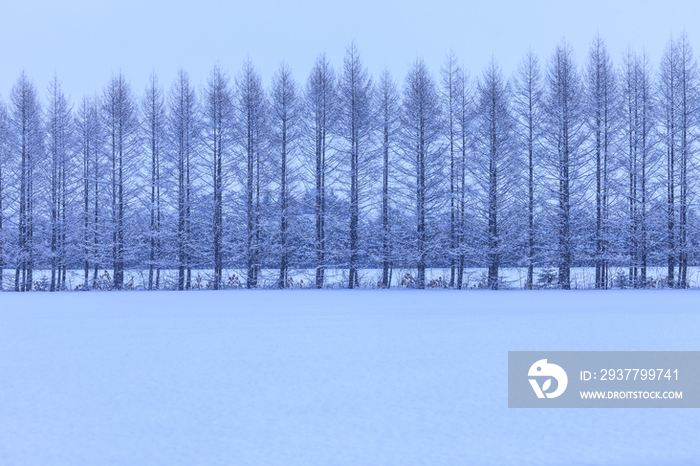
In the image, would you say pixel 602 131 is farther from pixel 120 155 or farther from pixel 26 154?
pixel 26 154

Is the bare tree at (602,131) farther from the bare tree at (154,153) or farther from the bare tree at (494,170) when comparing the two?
the bare tree at (154,153)

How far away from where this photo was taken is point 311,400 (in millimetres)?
4445

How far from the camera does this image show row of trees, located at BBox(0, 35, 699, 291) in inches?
871

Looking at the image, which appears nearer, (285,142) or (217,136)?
(285,142)

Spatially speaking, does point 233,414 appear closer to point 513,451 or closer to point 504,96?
point 513,451

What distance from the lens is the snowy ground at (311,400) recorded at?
3307 mm

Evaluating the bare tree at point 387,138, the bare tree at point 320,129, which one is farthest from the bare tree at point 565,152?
the bare tree at point 320,129

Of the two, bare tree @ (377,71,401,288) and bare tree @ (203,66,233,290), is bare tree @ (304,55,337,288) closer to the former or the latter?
bare tree @ (377,71,401,288)

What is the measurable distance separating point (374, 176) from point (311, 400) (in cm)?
1854

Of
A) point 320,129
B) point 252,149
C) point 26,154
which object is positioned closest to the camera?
point 320,129

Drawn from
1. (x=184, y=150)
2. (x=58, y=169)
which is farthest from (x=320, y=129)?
(x=58, y=169)
